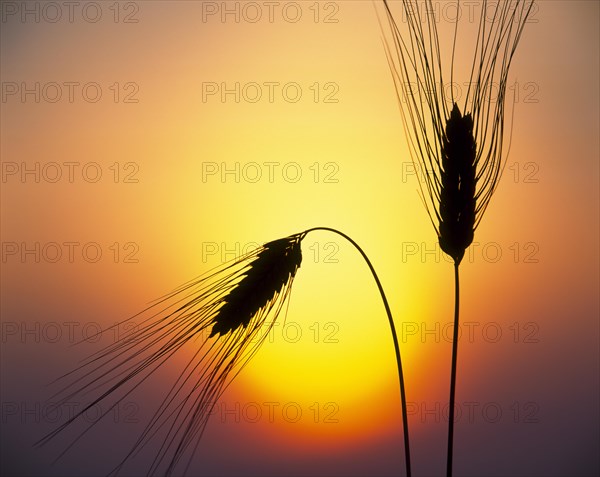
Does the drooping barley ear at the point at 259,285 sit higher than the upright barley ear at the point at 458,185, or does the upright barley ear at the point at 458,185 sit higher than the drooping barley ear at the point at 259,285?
the upright barley ear at the point at 458,185

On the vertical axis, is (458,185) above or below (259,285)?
above

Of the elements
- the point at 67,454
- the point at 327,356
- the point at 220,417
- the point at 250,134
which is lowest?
the point at 67,454

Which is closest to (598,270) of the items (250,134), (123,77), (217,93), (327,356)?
(327,356)

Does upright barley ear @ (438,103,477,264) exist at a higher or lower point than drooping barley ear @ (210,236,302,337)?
higher

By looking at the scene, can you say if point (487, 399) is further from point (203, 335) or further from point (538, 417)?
point (203, 335)

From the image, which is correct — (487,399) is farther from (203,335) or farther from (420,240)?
(203,335)

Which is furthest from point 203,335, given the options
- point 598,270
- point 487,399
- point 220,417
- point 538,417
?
point 598,270

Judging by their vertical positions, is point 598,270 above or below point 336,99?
below
